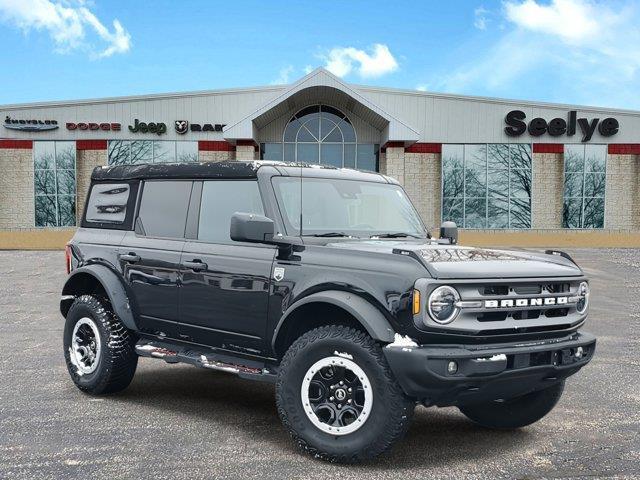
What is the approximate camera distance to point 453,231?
6.17m

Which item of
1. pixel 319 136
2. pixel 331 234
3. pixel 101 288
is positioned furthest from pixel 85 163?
pixel 331 234

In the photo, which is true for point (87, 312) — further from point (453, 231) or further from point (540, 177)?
point (540, 177)

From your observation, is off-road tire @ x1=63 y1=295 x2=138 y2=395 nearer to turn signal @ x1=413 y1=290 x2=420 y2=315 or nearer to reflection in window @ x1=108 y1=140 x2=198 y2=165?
turn signal @ x1=413 y1=290 x2=420 y2=315

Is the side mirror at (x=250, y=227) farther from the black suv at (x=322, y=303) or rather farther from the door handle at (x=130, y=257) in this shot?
the door handle at (x=130, y=257)

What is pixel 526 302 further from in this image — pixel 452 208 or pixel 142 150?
pixel 142 150


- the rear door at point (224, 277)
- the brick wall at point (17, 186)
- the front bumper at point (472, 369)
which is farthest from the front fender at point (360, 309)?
the brick wall at point (17, 186)

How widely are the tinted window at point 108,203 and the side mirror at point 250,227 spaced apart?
2.11 meters

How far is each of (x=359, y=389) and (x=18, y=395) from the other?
11.7 ft

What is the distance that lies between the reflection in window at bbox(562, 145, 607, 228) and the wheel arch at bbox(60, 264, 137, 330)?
31111mm

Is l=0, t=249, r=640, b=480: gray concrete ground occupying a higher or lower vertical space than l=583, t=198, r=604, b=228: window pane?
lower

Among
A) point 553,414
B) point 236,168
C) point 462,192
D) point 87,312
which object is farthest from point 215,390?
point 462,192

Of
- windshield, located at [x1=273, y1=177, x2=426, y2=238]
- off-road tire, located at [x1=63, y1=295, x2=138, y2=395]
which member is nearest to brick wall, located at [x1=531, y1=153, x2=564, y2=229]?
windshield, located at [x1=273, y1=177, x2=426, y2=238]

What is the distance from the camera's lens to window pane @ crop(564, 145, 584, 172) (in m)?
34.0

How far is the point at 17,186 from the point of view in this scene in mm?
34250
